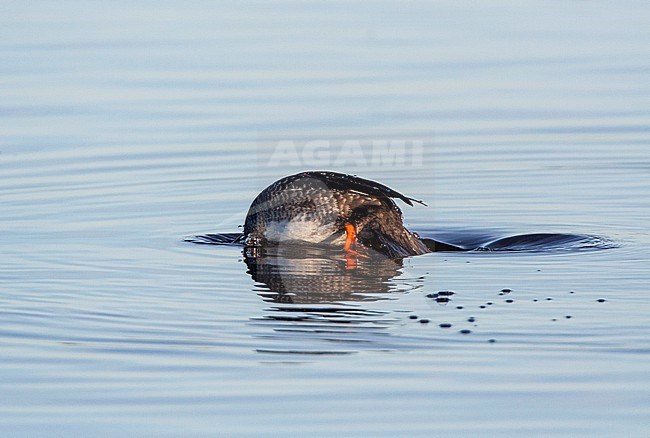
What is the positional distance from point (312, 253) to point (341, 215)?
13.6 inches

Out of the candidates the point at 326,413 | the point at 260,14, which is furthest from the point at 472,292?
the point at 260,14

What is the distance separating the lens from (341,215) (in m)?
9.62

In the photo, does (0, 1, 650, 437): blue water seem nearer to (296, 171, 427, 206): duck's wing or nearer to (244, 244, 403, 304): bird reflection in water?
(244, 244, 403, 304): bird reflection in water

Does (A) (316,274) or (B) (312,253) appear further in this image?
(B) (312,253)

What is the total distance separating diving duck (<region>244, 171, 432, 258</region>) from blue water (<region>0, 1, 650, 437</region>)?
8.7 inches

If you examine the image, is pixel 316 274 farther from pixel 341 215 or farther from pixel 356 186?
pixel 356 186

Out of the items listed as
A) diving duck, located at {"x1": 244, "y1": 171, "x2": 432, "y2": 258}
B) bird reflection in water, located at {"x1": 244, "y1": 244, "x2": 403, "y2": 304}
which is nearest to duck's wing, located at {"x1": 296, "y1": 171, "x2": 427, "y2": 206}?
diving duck, located at {"x1": 244, "y1": 171, "x2": 432, "y2": 258}

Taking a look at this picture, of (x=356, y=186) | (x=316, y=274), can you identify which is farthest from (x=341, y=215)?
(x=316, y=274)

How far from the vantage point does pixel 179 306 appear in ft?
26.4

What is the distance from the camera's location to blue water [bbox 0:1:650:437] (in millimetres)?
6250

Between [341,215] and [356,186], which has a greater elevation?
[356,186]

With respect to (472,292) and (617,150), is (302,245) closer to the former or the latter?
(472,292)

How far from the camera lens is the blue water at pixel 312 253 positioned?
625 centimetres

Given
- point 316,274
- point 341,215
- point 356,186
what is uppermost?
point 356,186
